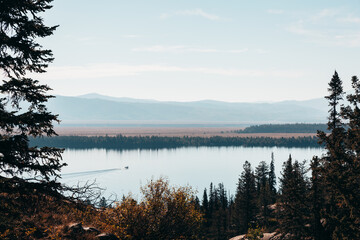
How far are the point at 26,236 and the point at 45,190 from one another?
2894 millimetres

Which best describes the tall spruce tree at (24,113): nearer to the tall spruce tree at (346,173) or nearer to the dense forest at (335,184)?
the dense forest at (335,184)

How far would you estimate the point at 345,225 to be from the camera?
32781mm

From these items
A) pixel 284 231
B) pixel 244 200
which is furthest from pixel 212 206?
pixel 284 231

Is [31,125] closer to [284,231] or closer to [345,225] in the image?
[345,225]

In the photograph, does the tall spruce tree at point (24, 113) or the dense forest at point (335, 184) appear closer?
the tall spruce tree at point (24, 113)

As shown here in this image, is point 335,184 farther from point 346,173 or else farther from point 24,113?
point 24,113

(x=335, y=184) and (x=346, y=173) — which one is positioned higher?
(x=346, y=173)

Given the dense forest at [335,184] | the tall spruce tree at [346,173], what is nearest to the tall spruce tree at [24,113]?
the dense forest at [335,184]

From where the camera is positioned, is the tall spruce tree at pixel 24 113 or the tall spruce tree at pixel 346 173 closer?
the tall spruce tree at pixel 24 113

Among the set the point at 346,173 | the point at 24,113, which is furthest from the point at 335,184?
the point at 24,113

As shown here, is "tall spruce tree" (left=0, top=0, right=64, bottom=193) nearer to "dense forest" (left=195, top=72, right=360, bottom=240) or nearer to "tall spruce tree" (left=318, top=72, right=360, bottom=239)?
"dense forest" (left=195, top=72, right=360, bottom=240)

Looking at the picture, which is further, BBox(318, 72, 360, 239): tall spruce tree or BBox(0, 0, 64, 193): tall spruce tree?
BBox(318, 72, 360, 239): tall spruce tree

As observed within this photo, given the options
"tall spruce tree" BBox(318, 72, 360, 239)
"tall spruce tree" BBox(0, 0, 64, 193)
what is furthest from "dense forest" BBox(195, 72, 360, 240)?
"tall spruce tree" BBox(0, 0, 64, 193)

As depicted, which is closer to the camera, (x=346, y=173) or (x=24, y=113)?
(x=24, y=113)
